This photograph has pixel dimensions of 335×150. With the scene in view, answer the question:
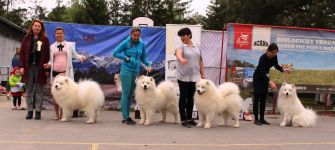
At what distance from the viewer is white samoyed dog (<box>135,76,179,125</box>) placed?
8.48 m

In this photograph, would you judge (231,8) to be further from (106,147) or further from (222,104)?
(106,147)

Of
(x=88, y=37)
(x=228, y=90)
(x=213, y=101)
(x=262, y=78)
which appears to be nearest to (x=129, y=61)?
(x=213, y=101)

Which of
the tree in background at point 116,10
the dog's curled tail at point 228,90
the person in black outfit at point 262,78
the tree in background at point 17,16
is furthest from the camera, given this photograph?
the tree in background at point 116,10

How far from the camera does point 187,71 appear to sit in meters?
8.34

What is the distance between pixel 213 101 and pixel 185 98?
1.78 ft

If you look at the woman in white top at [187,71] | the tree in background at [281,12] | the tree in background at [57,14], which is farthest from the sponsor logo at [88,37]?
the tree in background at [57,14]

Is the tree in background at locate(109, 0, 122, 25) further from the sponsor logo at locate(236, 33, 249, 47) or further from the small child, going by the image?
the sponsor logo at locate(236, 33, 249, 47)

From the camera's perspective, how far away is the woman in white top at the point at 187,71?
27.4 ft

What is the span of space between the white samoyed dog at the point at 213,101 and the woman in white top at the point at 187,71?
17 cm

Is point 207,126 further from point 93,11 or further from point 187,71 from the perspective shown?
point 93,11

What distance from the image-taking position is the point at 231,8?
27.4 metres

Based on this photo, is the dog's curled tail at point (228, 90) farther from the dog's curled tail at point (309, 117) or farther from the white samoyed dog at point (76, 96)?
the white samoyed dog at point (76, 96)

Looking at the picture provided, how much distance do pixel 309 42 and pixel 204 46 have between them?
9.08 feet

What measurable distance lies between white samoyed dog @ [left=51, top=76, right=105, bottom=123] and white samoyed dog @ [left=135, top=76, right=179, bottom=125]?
31.9 inches
